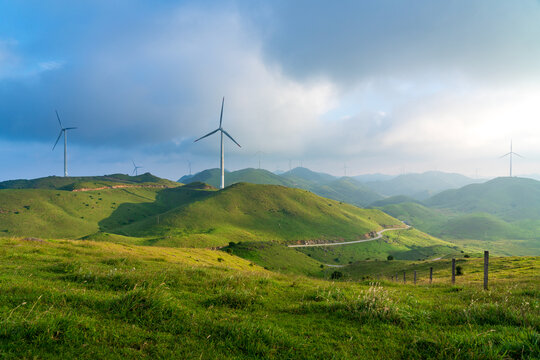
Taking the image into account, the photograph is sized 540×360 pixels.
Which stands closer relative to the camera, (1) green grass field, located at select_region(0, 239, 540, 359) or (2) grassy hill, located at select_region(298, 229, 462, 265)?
(1) green grass field, located at select_region(0, 239, 540, 359)

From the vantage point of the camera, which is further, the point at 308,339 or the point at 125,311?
the point at 125,311

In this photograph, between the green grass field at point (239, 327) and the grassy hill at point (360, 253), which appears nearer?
the green grass field at point (239, 327)

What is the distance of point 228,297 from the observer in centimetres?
1080

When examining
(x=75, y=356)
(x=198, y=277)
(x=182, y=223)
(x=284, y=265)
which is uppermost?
(x=75, y=356)

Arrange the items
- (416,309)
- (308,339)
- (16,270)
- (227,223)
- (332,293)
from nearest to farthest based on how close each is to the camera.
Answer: (308,339)
(416,309)
(332,293)
(16,270)
(227,223)

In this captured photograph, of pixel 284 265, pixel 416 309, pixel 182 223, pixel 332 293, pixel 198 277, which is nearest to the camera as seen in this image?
pixel 416 309

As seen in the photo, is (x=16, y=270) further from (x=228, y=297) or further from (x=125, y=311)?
(x=228, y=297)

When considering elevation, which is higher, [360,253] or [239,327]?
[239,327]

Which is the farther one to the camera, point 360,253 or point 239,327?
point 360,253

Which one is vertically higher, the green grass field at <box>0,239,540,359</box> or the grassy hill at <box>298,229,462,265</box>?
the green grass field at <box>0,239,540,359</box>

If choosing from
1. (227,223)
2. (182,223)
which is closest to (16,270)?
(182,223)

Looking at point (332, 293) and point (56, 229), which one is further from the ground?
point (332, 293)

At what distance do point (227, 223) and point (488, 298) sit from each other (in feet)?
580

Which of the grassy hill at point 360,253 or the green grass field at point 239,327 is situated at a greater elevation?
the green grass field at point 239,327
